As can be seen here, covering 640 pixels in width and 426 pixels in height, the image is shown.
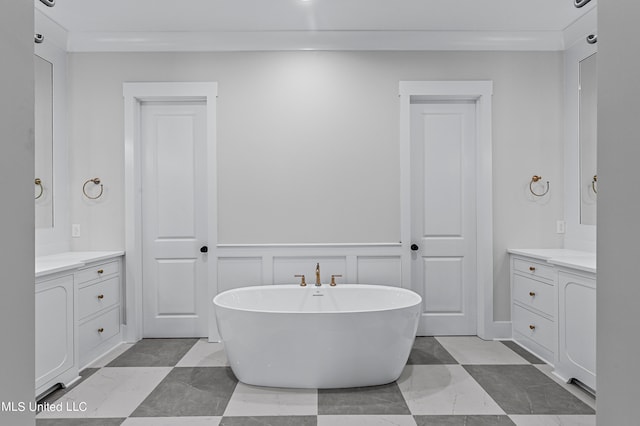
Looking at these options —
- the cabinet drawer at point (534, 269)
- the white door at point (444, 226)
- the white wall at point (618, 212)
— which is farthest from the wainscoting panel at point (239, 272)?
the white wall at point (618, 212)

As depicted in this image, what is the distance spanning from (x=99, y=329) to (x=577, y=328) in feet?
11.6

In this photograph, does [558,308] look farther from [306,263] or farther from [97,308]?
[97,308]

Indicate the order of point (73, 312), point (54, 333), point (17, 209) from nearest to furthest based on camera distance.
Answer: point (17, 209)
point (54, 333)
point (73, 312)

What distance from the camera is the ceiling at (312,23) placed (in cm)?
300

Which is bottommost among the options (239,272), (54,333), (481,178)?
(54,333)

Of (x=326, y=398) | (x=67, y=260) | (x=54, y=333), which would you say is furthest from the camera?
(x=67, y=260)

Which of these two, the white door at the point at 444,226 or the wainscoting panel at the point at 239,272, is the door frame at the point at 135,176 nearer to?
the wainscoting panel at the point at 239,272

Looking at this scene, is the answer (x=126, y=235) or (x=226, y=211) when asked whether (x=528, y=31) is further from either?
(x=126, y=235)

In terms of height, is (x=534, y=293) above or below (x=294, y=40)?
below

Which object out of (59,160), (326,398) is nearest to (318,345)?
(326,398)

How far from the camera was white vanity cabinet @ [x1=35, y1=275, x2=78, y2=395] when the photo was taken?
2348 millimetres

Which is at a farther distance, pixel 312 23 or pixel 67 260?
pixel 312 23

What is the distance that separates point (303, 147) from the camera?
345 centimetres

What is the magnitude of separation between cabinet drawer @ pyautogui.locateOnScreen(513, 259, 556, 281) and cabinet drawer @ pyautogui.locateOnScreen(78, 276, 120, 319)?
3.52 m
